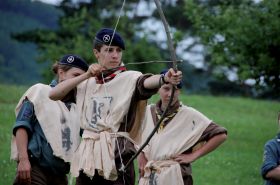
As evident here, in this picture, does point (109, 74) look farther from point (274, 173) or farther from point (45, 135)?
point (274, 173)

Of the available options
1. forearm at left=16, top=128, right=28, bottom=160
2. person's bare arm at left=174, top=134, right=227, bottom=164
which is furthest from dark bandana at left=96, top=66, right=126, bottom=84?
person's bare arm at left=174, top=134, right=227, bottom=164

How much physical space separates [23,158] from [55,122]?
18.1 inches

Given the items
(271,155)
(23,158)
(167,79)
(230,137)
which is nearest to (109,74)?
(167,79)

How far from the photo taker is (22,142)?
7695 millimetres

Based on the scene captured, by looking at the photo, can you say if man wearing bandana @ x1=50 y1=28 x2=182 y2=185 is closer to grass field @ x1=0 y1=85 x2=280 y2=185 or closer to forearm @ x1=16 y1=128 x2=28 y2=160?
forearm @ x1=16 y1=128 x2=28 y2=160

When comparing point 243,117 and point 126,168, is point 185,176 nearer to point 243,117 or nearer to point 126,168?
point 126,168

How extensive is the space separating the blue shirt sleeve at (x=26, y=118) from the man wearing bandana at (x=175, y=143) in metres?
1.10

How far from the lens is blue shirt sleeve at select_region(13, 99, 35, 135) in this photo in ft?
25.4

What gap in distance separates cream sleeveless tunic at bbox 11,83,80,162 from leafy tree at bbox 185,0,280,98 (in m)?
9.72

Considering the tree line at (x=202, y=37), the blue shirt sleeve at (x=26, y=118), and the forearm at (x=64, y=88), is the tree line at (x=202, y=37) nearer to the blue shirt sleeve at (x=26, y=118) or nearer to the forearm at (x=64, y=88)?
the blue shirt sleeve at (x=26, y=118)

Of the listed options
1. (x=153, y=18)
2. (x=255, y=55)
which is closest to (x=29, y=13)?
(x=153, y=18)

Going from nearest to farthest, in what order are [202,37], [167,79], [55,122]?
[167,79]
[55,122]
[202,37]

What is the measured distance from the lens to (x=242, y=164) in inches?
632

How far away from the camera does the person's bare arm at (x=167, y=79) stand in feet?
20.9
